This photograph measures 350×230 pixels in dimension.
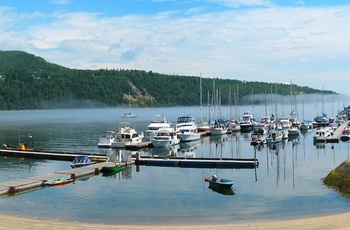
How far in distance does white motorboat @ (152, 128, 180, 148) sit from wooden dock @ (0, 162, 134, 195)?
22815 millimetres

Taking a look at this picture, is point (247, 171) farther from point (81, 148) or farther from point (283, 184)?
point (81, 148)

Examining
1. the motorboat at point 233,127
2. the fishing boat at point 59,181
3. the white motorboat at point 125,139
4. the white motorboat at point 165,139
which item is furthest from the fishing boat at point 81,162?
the motorboat at point 233,127

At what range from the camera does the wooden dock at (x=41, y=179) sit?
125 ft

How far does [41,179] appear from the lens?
137 feet

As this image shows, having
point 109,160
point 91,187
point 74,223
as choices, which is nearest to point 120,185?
point 91,187

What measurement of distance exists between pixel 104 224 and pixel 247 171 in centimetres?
2284

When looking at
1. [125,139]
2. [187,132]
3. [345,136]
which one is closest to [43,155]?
[125,139]

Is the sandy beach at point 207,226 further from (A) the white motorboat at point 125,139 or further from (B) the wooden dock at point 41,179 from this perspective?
(A) the white motorboat at point 125,139

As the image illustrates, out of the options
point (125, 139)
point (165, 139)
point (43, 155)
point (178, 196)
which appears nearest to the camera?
point (178, 196)

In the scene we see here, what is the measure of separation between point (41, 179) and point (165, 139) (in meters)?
34.7

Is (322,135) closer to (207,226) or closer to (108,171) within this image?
(108,171)

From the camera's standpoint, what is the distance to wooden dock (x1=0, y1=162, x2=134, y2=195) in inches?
1497

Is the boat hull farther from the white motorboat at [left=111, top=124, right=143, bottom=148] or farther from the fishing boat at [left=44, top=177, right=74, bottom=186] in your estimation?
the white motorboat at [left=111, top=124, right=143, bottom=148]

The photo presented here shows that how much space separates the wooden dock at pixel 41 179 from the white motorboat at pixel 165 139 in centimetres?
2282
